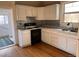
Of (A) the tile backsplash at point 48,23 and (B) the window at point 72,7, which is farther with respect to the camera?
(A) the tile backsplash at point 48,23

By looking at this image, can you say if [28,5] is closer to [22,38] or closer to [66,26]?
[22,38]

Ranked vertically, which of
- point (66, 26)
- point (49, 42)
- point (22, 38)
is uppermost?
point (66, 26)

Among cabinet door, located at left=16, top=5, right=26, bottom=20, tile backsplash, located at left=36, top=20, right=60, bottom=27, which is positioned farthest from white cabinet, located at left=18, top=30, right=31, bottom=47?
tile backsplash, located at left=36, top=20, right=60, bottom=27

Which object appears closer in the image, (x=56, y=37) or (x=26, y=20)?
(x=56, y=37)

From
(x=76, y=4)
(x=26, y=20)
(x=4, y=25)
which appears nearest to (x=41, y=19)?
(x=26, y=20)

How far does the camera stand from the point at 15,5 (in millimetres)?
4145

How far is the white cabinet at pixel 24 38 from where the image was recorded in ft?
13.0

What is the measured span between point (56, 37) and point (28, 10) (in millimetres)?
2092

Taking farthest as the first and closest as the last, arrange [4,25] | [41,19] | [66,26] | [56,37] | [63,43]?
1. [4,25]
2. [41,19]
3. [66,26]
4. [56,37]
5. [63,43]

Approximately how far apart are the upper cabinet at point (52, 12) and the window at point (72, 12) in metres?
0.43

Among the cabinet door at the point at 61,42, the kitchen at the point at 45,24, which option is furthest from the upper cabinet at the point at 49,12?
the cabinet door at the point at 61,42

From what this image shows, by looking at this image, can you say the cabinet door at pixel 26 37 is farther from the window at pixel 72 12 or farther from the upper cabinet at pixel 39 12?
the window at pixel 72 12

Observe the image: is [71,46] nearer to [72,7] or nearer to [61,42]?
[61,42]

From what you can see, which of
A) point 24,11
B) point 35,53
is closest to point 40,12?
point 24,11
